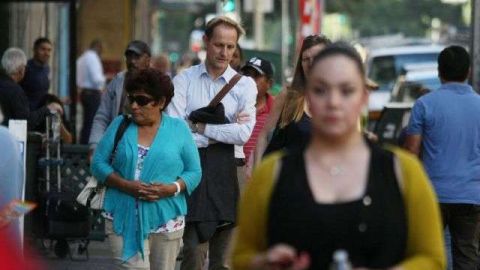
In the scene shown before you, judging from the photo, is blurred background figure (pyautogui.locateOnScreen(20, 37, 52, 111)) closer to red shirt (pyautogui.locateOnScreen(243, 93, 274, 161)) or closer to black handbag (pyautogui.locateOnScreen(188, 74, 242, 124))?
red shirt (pyautogui.locateOnScreen(243, 93, 274, 161))

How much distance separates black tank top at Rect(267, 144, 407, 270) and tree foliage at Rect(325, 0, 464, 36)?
70293mm

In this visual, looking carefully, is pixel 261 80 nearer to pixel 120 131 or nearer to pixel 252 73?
pixel 252 73

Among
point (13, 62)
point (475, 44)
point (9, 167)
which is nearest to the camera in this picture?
point (9, 167)

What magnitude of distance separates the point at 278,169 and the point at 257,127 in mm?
6655

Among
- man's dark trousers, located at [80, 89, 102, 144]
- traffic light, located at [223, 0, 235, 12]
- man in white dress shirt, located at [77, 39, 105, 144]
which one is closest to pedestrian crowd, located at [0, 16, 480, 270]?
traffic light, located at [223, 0, 235, 12]

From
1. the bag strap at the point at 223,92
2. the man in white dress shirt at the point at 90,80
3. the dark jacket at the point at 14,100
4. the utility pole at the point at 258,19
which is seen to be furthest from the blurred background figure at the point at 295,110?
the utility pole at the point at 258,19

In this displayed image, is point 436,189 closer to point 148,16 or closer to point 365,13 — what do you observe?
point 148,16

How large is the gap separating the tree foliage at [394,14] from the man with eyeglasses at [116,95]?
207 ft

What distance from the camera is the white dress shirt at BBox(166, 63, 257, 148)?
9094mm

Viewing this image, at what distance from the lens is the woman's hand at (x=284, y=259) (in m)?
4.11

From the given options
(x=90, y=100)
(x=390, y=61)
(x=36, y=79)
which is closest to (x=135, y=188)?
(x=36, y=79)

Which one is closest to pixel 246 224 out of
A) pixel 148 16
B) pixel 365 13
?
pixel 148 16

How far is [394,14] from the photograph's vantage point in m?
83.6

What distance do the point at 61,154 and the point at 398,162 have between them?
9.30 metres
